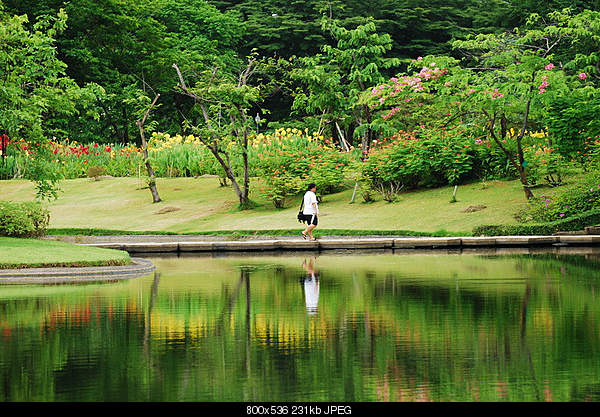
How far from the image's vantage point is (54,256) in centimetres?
1900

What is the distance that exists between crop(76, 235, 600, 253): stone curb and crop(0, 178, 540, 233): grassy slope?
2.29 m

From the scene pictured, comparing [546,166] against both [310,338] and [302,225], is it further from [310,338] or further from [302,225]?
[310,338]

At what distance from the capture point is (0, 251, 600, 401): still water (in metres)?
7.23

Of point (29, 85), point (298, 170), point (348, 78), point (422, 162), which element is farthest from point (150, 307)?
point (348, 78)

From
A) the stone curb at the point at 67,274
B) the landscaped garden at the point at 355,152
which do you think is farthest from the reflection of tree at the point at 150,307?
the landscaped garden at the point at 355,152

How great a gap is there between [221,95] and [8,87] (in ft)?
47.9

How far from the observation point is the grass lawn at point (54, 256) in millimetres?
18344

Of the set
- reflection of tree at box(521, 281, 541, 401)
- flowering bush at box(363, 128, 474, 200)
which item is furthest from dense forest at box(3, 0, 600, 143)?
reflection of tree at box(521, 281, 541, 401)

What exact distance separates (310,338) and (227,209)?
25.1 metres

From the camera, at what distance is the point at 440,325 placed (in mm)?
10406

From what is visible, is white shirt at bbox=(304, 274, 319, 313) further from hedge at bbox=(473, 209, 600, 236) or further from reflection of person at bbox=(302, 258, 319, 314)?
hedge at bbox=(473, 209, 600, 236)
